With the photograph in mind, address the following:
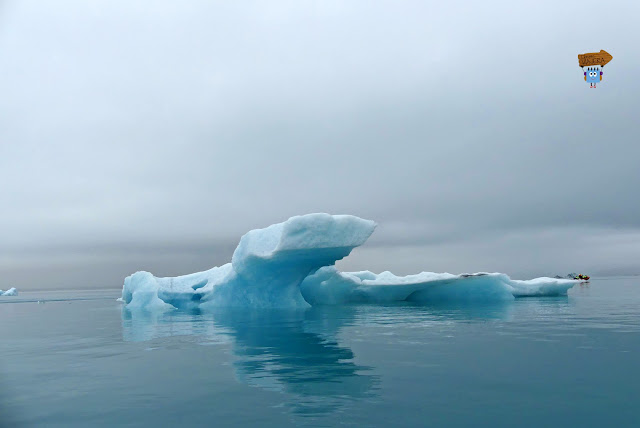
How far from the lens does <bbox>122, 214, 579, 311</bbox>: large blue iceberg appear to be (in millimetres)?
20656

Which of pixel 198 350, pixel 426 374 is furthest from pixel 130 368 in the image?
pixel 426 374

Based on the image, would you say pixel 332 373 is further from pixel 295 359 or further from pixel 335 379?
pixel 295 359

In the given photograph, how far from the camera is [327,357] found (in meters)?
9.16

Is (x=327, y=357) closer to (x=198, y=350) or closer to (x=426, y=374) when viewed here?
(x=426, y=374)

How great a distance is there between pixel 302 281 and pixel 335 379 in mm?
19237

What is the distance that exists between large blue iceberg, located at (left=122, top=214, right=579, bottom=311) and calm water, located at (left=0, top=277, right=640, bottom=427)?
8005mm

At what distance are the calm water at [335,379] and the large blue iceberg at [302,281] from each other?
8005 mm

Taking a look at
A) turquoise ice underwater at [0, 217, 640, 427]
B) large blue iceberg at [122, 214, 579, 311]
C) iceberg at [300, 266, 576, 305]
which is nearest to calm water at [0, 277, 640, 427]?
turquoise ice underwater at [0, 217, 640, 427]

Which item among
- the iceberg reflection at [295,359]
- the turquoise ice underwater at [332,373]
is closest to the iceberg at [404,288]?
the turquoise ice underwater at [332,373]

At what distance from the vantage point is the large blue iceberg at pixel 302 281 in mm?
20656

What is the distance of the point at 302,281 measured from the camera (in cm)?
2638

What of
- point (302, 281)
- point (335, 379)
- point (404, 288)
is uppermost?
point (302, 281)

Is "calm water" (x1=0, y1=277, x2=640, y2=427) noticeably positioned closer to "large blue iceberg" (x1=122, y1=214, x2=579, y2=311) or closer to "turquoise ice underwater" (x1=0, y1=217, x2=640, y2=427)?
"turquoise ice underwater" (x1=0, y1=217, x2=640, y2=427)

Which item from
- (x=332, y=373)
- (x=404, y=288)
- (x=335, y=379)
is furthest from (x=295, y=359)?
(x=404, y=288)
